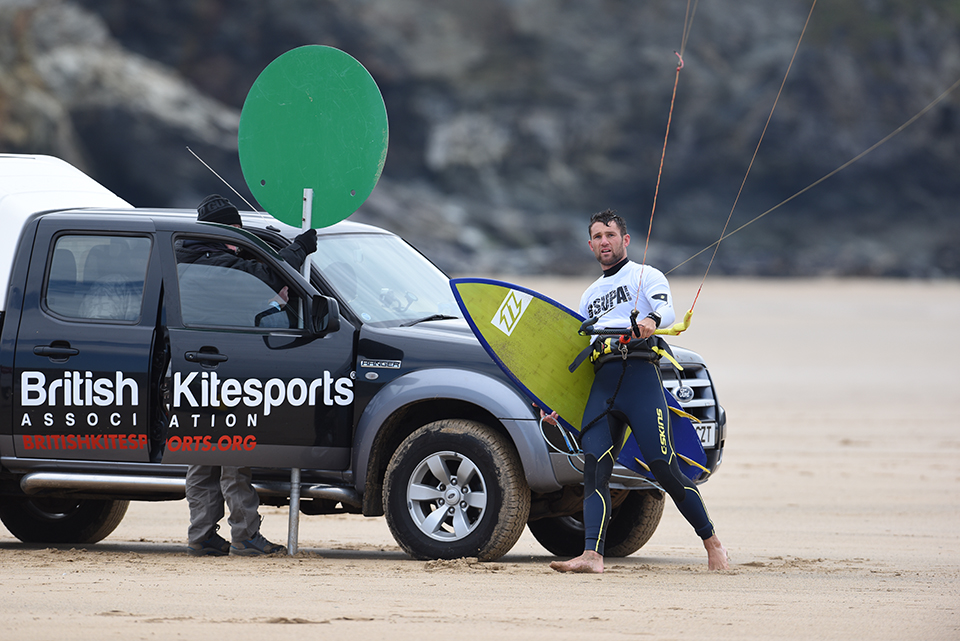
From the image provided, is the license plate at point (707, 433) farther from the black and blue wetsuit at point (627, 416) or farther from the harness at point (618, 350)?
the harness at point (618, 350)

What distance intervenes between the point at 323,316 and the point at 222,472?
1101 mm

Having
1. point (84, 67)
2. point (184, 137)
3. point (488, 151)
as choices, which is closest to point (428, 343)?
point (184, 137)

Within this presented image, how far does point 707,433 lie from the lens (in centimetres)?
755

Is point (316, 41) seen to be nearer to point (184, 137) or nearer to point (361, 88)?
point (184, 137)

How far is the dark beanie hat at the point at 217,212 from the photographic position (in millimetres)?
7652

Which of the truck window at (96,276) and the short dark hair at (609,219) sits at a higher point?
the short dark hair at (609,219)

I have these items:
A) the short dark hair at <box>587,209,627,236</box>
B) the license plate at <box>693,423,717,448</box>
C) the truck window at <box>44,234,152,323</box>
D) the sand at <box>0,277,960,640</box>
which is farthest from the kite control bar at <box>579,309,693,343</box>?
the truck window at <box>44,234,152,323</box>

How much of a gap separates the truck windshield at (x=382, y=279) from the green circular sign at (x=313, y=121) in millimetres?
306

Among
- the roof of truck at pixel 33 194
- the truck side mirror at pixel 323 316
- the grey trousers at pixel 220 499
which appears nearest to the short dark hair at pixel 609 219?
the truck side mirror at pixel 323 316

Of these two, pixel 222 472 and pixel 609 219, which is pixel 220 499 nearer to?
pixel 222 472

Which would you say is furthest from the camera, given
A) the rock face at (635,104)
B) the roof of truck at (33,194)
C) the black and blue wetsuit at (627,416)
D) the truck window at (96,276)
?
the rock face at (635,104)

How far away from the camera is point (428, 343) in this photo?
7.36 meters

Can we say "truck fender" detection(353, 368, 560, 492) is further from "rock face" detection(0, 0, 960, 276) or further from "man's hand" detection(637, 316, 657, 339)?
"rock face" detection(0, 0, 960, 276)

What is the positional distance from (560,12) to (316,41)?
14.2 m
